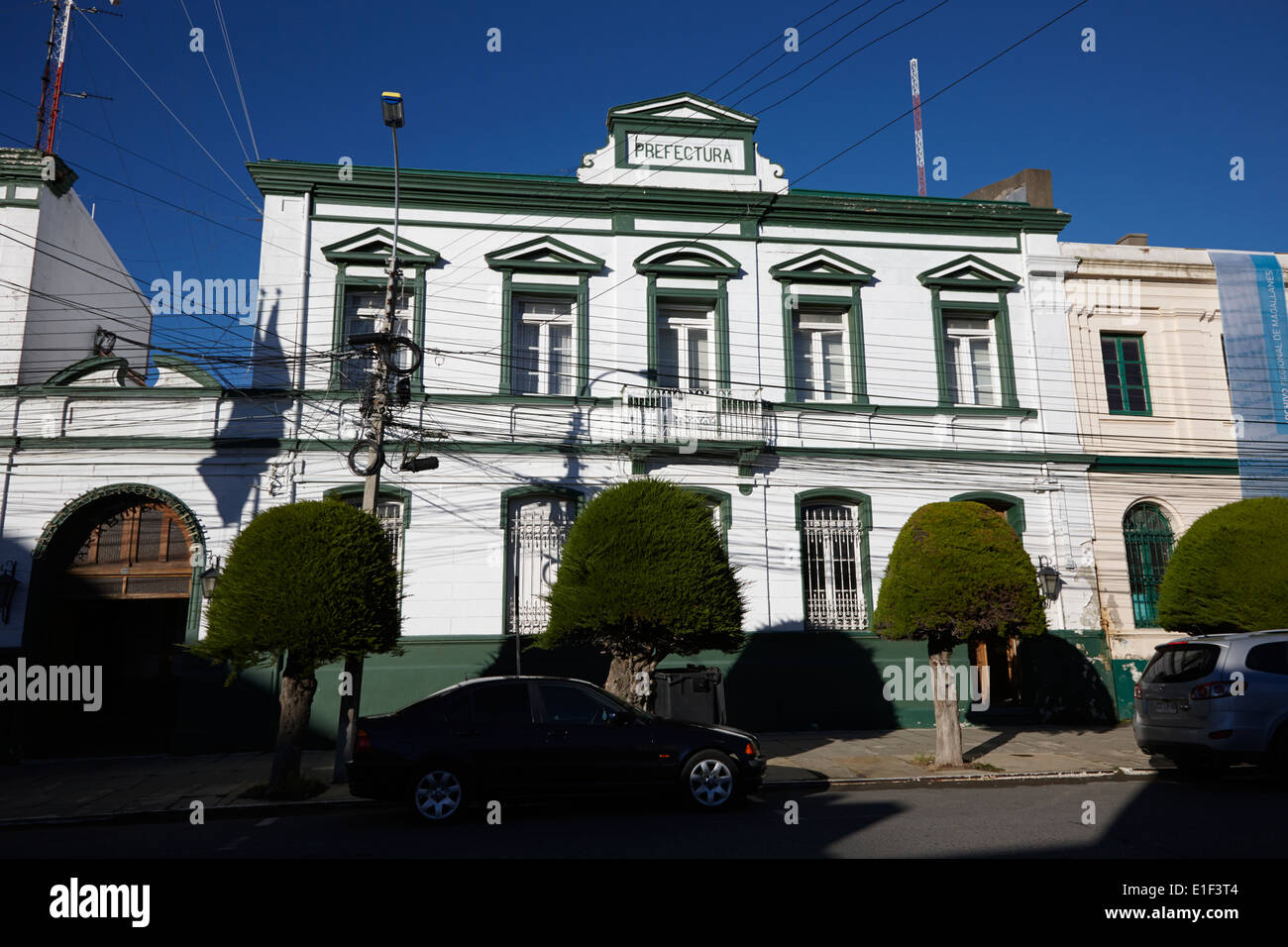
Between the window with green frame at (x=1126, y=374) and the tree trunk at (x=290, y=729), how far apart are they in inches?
616

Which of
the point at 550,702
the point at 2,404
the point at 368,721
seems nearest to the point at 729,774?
the point at 550,702

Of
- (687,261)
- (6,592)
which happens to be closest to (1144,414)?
(687,261)

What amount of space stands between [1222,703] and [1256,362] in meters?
11.3

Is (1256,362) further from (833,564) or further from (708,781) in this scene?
(708,781)

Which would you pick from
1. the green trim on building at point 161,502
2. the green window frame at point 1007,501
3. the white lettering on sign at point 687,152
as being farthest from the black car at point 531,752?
the white lettering on sign at point 687,152

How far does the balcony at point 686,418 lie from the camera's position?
1609 centimetres

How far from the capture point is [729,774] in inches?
368

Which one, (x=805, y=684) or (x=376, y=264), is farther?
(x=376, y=264)

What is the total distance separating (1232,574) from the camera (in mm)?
13648

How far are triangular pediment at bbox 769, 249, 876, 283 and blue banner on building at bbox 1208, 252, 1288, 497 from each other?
308 inches

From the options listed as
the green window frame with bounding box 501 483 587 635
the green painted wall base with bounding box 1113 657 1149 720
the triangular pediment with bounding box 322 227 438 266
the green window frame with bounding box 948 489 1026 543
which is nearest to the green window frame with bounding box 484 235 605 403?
the triangular pediment with bounding box 322 227 438 266

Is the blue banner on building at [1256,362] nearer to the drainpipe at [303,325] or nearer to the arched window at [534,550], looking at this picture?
the arched window at [534,550]
